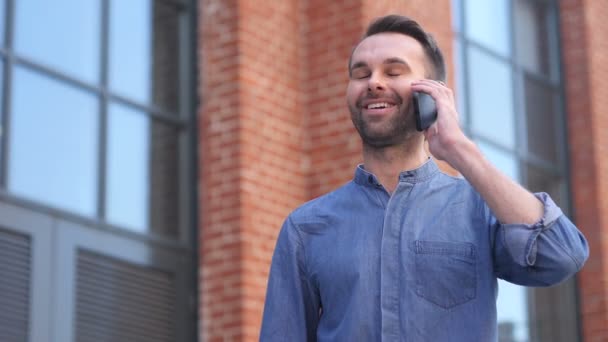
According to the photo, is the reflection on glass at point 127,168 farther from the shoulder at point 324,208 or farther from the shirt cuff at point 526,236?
the shirt cuff at point 526,236

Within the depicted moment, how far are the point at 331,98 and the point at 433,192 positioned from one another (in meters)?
4.82

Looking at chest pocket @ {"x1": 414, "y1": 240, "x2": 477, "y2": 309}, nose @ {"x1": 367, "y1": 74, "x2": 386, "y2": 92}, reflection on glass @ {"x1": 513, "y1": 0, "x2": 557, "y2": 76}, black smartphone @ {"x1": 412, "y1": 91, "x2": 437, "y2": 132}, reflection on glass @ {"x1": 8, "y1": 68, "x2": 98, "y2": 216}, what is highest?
reflection on glass @ {"x1": 513, "y1": 0, "x2": 557, "y2": 76}

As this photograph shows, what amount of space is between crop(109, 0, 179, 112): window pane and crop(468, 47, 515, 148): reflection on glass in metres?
3.02

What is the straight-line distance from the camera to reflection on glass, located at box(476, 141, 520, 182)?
9844 millimetres

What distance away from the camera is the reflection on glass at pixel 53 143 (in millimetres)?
6445

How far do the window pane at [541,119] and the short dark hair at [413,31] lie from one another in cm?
776

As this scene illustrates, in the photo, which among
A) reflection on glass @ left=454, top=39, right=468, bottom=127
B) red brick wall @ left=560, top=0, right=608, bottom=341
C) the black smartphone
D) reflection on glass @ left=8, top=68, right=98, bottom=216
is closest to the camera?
the black smartphone

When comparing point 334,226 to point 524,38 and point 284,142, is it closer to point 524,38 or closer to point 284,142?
point 284,142

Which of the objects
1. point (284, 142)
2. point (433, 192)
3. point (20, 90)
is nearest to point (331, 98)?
point (284, 142)

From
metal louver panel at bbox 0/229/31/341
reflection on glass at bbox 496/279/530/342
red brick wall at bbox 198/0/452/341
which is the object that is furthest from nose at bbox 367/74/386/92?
reflection on glass at bbox 496/279/530/342

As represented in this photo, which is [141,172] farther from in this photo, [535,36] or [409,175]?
[535,36]

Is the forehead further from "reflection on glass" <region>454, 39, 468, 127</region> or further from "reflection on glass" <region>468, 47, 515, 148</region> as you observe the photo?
"reflection on glass" <region>468, 47, 515, 148</region>

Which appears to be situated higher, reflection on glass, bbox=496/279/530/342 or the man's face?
reflection on glass, bbox=496/279/530/342

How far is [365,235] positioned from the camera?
2879 mm
